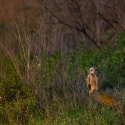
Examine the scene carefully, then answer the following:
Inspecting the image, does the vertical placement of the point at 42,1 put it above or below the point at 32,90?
above

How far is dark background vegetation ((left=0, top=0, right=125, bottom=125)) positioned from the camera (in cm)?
1035

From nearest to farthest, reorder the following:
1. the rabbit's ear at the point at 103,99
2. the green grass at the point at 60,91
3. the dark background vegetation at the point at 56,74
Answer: the green grass at the point at 60,91 → the rabbit's ear at the point at 103,99 → the dark background vegetation at the point at 56,74

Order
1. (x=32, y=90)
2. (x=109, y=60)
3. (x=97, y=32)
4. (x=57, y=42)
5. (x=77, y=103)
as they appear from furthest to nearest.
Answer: (x=97, y=32) → (x=57, y=42) → (x=109, y=60) → (x=32, y=90) → (x=77, y=103)

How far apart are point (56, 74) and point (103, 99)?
6.13ft

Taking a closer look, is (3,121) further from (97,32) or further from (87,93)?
(97,32)

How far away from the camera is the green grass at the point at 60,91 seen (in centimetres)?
Answer: 994

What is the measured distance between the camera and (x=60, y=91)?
11.8 m

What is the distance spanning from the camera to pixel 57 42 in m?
14.8

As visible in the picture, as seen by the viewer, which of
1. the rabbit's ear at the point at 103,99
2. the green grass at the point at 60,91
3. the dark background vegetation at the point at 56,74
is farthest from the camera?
the dark background vegetation at the point at 56,74

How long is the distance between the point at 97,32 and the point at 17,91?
4.91m

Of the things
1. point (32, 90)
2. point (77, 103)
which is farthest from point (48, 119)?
point (32, 90)

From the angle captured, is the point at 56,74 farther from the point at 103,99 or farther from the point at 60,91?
the point at 103,99

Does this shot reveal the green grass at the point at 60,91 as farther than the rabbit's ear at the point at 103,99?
No

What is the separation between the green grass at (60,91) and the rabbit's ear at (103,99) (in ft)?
0.28
